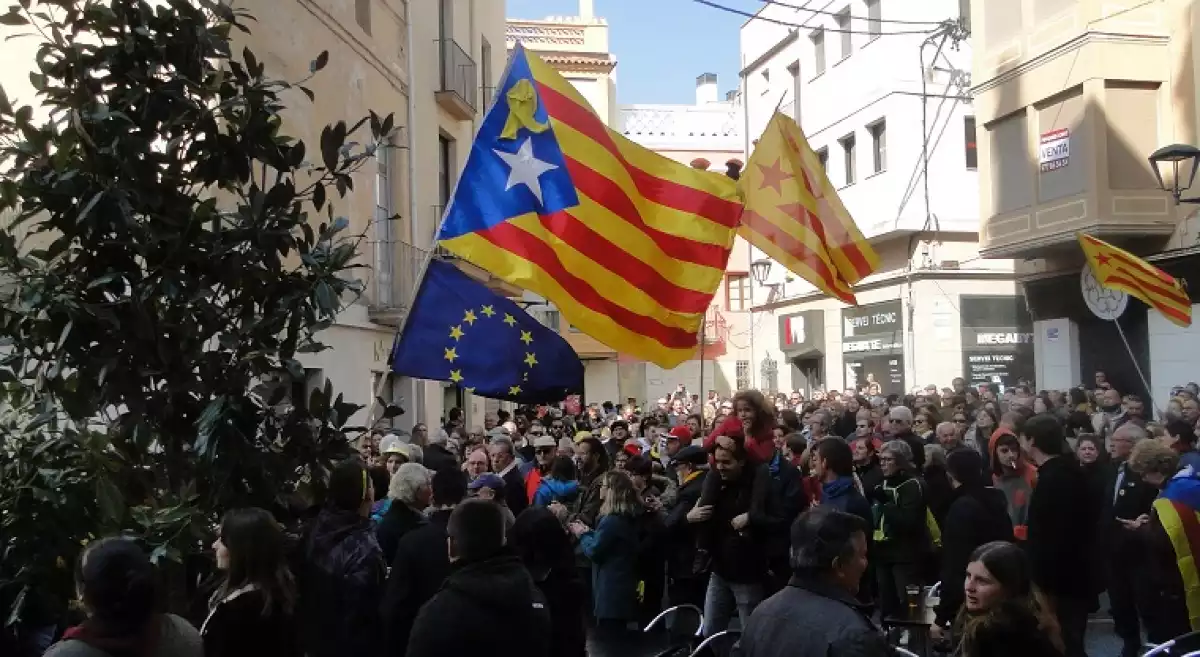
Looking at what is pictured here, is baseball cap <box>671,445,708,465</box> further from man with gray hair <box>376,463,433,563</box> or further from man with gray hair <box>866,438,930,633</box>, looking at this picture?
man with gray hair <box>376,463,433,563</box>

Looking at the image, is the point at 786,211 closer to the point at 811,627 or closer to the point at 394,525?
the point at 394,525

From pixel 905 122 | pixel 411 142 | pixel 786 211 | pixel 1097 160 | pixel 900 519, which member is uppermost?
pixel 905 122

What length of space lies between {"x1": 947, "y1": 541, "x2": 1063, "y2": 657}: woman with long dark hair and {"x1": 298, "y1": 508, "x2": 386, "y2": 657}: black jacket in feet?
8.52

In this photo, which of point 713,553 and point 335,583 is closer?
point 335,583

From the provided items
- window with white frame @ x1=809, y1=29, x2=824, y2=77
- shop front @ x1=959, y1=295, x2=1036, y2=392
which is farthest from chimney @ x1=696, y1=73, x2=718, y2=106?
shop front @ x1=959, y1=295, x2=1036, y2=392

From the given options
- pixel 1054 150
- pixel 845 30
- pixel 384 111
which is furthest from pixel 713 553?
Answer: pixel 845 30

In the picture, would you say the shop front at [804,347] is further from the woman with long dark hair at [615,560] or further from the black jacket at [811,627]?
the black jacket at [811,627]

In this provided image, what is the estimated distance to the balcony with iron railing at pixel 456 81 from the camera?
768 inches

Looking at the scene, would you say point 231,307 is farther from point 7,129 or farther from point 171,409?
point 7,129

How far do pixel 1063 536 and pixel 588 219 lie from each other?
3567 mm

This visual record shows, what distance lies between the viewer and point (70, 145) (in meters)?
3.91

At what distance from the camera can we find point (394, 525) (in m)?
5.86

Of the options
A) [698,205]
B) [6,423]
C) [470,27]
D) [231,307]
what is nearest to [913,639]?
[698,205]

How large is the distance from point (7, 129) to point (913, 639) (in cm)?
548
